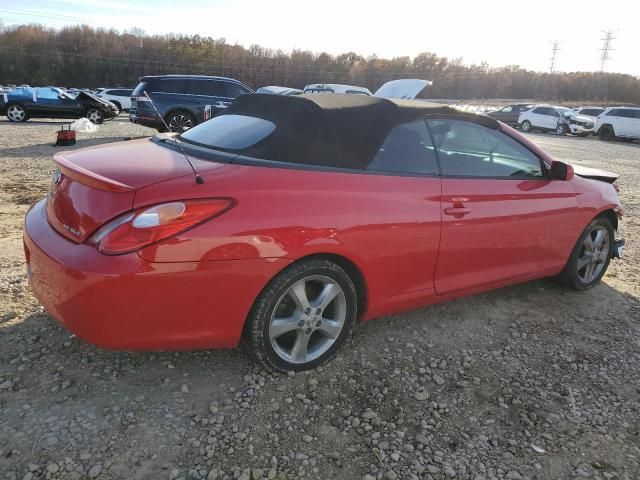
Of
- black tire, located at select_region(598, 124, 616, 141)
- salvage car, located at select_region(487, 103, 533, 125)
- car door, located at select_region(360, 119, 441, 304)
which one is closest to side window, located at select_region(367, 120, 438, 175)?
car door, located at select_region(360, 119, 441, 304)

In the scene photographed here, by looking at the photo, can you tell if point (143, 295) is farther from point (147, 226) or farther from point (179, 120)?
point (179, 120)

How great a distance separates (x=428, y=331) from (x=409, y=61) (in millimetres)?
85969

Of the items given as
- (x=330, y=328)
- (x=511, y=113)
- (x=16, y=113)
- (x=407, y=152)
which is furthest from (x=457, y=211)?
(x=511, y=113)

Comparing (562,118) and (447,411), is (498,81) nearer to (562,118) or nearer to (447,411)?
(562,118)

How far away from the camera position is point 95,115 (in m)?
19.6

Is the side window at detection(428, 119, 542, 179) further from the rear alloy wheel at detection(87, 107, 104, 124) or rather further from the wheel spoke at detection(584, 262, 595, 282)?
the rear alloy wheel at detection(87, 107, 104, 124)

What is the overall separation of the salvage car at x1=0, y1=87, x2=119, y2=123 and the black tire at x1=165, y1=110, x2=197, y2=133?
311 inches

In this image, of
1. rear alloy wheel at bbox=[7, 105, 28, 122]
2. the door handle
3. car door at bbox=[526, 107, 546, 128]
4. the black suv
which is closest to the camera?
the door handle

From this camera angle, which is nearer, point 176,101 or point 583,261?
point 583,261

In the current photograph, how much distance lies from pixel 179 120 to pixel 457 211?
38.3ft

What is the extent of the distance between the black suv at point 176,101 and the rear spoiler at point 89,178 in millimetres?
10794

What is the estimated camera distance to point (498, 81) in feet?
253

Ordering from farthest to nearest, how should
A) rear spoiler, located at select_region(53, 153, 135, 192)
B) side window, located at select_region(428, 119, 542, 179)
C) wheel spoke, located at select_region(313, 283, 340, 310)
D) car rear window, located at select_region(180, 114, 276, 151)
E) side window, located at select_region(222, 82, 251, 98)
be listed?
side window, located at select_region(222, 82, 251, 98)
side window, located at select_region(428, 119, 542, 179)
car rear window, located at select_region(180, 114, 276, 151)
wheel spoke, located at select_region(313, 283, 340, 310)
rear spoiler, located at select_region(53, 153, 135, 192)

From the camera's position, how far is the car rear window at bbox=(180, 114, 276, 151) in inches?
114
